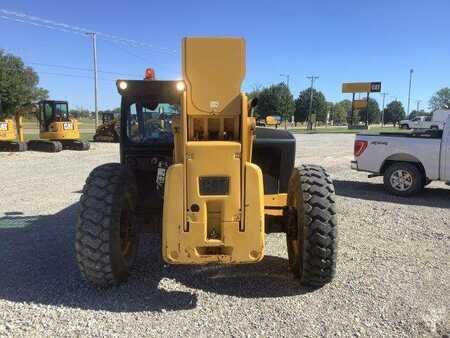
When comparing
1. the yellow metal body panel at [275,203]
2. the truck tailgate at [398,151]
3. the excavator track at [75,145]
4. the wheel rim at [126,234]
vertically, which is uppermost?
the truck tailgate at [398,151]

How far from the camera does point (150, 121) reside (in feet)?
18.7

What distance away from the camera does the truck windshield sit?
563 centimetres

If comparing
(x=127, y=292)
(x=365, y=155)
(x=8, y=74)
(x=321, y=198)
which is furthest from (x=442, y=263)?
(x=8, y=74)

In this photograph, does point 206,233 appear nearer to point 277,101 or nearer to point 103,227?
point 103,227

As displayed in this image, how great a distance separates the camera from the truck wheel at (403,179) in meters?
9.96

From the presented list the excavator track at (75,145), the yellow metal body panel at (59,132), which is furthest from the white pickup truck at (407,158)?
the yellow metal body panel at (59,132)

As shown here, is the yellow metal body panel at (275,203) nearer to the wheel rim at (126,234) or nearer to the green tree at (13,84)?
the wheel rim at (126,234)

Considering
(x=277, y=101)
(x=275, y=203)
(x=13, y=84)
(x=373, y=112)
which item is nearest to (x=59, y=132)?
(x=275, y=203)

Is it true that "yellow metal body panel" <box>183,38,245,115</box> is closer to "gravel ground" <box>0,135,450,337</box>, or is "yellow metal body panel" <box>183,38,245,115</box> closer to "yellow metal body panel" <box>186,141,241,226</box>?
"yellow metal body panel" <box>186,141,241,226</box>

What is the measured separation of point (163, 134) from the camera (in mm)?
5750

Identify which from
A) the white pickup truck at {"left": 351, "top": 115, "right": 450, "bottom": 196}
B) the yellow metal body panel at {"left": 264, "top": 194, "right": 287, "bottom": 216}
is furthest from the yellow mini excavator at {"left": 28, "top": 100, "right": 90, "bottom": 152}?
the yellow metal body panel at {"left": 264, "top": 194, "right": 287, "bottom": 216}

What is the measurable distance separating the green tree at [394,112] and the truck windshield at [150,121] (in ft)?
427

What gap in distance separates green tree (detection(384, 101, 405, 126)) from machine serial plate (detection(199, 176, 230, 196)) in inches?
5182

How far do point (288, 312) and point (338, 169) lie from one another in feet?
38.2
